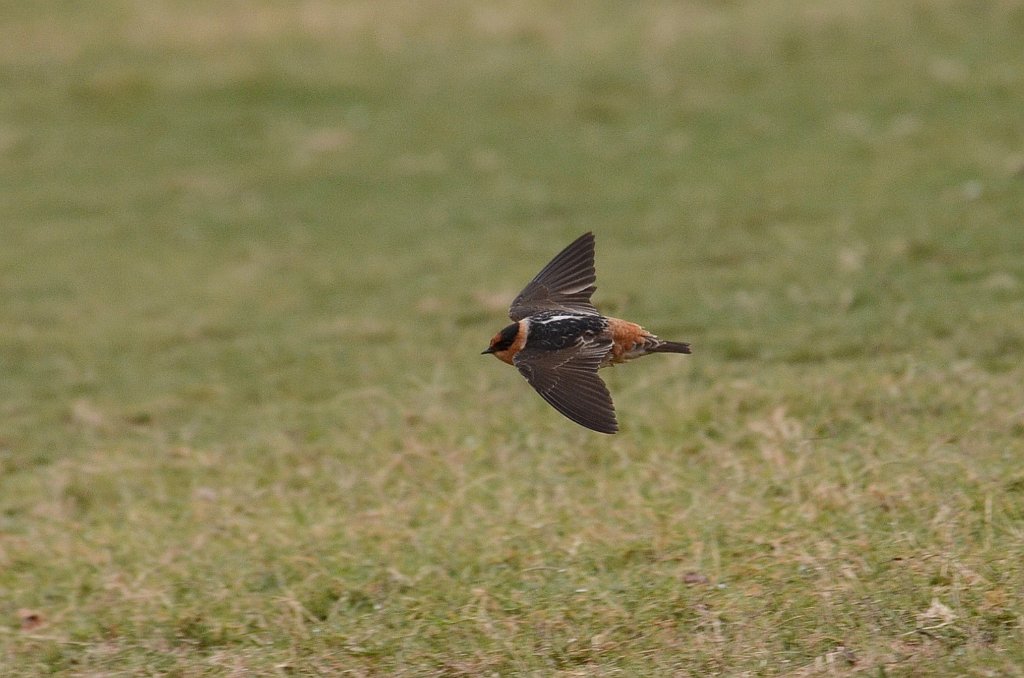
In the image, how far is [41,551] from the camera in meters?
5.18

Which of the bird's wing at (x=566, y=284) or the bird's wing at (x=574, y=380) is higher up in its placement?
the bird's wing at (x=566, y=284)

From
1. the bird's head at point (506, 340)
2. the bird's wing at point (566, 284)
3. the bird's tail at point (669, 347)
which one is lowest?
the bird's tail at point (669, 347)

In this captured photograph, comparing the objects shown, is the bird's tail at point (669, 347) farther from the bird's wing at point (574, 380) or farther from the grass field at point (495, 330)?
the grass field at point (495, 330)

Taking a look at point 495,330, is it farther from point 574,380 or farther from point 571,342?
point 574,380

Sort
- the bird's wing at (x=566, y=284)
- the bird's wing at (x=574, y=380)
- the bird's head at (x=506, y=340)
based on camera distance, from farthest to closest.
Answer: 1. the bird's wing at (x=566, y=284)
2. the bird's head at (x=506, y=340)
3. the bird's wing at (x=574, y=380)

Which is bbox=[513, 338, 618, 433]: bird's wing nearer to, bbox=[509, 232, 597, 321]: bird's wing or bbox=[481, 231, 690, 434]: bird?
bbox=[481, 231, 690, 434]: bird

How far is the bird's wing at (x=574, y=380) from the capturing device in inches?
172

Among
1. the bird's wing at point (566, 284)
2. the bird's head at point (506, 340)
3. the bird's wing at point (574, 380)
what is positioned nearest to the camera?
the bird's wing at point (574, 380)

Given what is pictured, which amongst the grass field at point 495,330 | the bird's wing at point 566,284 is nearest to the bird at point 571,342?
the bird's wing at point 566,284

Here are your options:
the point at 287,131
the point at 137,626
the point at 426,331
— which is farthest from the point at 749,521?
the point at 287,131

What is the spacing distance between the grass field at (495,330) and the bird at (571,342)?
21.1 inches

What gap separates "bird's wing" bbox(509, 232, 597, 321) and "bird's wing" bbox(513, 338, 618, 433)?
52 centimetres

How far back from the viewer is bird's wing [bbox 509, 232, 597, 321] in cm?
529

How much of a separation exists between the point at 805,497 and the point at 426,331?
3249 mm
